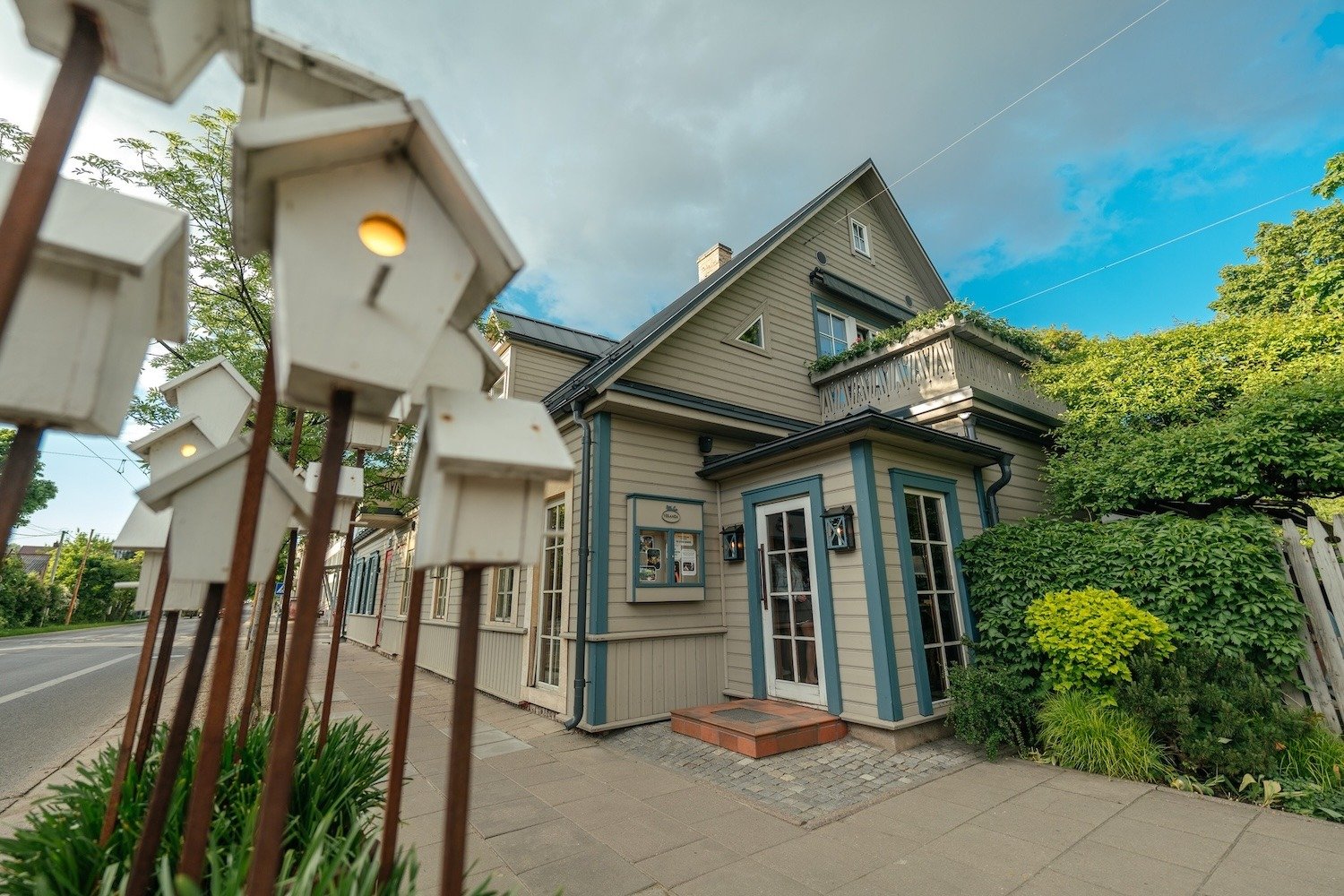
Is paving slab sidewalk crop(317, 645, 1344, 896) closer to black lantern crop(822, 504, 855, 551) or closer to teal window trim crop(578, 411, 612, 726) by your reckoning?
teal window trim crop(578, 411, 612, 726)

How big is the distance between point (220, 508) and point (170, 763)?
644mm

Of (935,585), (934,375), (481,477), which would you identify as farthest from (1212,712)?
(481,477)

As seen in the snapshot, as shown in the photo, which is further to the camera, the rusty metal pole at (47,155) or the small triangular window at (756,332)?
the small triangular window at (756,332)

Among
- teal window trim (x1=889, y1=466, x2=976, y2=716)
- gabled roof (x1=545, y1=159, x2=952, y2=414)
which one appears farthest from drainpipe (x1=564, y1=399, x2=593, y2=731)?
teal window trim (x1=889, y1=466, x2=976, y2=716)

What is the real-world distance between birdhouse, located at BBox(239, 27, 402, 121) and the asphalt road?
542 cm

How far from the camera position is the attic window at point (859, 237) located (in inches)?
385

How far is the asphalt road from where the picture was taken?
445 cm

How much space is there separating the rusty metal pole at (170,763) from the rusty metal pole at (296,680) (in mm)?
368

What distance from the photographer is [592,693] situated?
16.8 feet

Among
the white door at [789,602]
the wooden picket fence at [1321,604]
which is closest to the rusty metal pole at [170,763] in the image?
the white door at [789,602]

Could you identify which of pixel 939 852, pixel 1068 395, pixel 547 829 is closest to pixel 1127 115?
pixel 1068 395

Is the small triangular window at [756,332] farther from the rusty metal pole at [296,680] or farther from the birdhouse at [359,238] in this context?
the rusty metal pole at [296,680]

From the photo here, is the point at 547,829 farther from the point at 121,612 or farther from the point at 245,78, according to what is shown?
the point at 121,612

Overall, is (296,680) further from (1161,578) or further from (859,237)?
(859,237)
